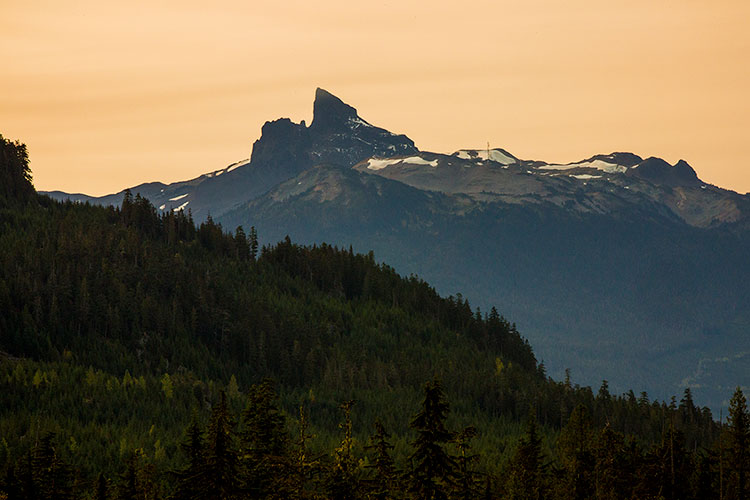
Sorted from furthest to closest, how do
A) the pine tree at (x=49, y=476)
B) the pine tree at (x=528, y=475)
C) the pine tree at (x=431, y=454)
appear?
the pine tree at (x=528, y=475) → the pine tree at (x=49, y=476) → the pine tree at (x=431, y=454)

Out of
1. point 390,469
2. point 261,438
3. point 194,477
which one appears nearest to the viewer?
point 390,469

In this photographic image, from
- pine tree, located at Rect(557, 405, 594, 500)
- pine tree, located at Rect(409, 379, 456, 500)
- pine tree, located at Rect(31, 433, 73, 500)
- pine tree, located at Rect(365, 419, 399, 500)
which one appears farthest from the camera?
pine tree, located at Rect(557, 405, 594, 500)

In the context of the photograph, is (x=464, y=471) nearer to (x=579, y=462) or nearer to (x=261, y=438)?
(x=261, y=438)

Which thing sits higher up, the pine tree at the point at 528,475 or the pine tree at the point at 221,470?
the pine tree at the point at 221,470

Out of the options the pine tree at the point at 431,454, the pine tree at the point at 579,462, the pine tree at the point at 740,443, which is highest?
the pine tree at the point at 431,454

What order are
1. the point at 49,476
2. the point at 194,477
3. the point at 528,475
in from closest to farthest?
the point at 194,477
the point at 49,476
the point at 528,475

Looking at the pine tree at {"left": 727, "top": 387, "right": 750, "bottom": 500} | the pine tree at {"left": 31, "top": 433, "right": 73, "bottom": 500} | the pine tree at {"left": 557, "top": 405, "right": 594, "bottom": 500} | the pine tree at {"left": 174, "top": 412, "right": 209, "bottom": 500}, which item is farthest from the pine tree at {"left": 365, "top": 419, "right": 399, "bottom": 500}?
the pine tree at {"left": 557, "top": 405, "right": 594, "bottom": 500}

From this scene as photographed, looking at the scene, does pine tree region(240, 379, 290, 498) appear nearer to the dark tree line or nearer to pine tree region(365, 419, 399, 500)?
the dark tree line

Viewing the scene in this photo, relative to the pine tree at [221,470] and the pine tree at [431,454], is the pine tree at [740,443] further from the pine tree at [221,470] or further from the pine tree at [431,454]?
the pine tree at [221,470]

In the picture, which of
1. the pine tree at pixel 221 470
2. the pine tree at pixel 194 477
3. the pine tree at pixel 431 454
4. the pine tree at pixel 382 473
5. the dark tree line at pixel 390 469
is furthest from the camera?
the pine tree at pixel 194 477

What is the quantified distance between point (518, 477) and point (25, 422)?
337ft

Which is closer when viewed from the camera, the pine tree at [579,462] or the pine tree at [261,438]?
the pine tree at [261,438]

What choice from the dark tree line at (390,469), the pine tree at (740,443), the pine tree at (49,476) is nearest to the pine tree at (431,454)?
the dark tree line at (390,469)

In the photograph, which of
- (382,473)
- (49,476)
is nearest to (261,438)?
(49,476)
